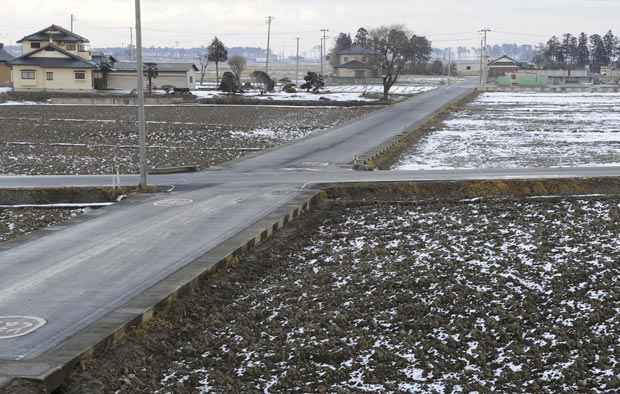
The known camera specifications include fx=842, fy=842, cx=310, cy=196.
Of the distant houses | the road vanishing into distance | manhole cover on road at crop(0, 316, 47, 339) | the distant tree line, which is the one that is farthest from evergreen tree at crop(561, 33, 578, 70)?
manhole cover on road at crop(0, 316, 47, 339)

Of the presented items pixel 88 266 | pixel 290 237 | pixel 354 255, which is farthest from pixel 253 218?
pixel 88 266

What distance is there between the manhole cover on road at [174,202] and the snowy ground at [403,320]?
4.04m

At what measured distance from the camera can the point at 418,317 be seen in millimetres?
11078

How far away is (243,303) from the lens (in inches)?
472

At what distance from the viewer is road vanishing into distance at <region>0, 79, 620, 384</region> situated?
10938 mm

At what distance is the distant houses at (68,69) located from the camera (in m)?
73.4

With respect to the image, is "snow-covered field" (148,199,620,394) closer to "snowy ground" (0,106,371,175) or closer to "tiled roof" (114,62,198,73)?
"snowy ground" (0,106,371,175)

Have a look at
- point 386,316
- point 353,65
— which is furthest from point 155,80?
point 386,316

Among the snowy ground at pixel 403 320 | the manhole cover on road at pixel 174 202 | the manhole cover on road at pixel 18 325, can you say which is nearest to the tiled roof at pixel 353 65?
the manhole cover on road at pixel 174 202

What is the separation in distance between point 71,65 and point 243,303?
66.0m

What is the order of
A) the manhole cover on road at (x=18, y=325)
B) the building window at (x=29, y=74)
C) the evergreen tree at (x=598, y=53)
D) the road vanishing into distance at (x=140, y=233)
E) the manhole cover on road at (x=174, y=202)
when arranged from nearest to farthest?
the manhole cover on road at (x=18, y=325), the road vanishing into distance at (x=140, y=233), the manhole cover on road at (x=174, y=202), the building window at (x=29, y=74), the evergreen tree at (x=598, y=53)

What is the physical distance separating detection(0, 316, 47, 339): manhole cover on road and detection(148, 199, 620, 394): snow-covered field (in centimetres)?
169

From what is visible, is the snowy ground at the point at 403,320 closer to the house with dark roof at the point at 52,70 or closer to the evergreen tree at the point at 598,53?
the house with dark roof at the point at 52,70

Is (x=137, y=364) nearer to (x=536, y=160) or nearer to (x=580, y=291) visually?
(x=580, y=291)
